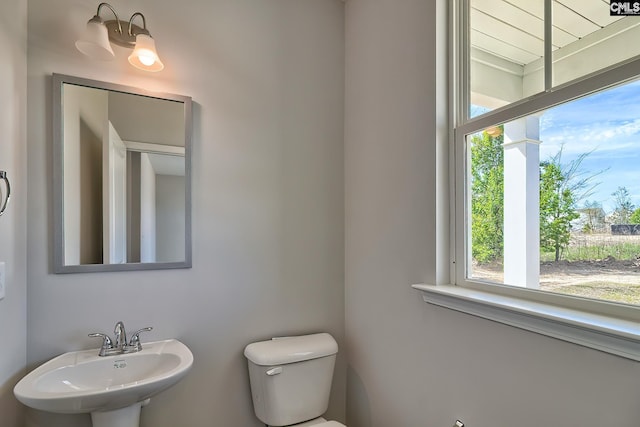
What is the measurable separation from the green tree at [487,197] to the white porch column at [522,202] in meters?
0.02

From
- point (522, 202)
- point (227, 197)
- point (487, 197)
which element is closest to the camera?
point (522, 202)

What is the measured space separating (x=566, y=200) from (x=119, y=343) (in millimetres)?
1680

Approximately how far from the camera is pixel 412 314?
1355mm

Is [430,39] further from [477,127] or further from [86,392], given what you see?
[86,392]

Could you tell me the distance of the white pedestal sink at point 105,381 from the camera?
1.02m

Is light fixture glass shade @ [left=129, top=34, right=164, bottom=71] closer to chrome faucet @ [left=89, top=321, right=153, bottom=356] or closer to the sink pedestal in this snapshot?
chrome faucet @ [left=89, top=321, right=153, bottom=356]

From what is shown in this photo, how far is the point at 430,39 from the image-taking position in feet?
4.22

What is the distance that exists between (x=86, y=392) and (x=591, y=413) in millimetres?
1420

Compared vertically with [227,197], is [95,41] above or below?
above

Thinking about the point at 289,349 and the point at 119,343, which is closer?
the point at 119,343

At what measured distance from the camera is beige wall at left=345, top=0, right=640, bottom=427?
0.85 meters

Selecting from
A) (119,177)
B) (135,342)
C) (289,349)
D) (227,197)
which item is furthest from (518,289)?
(119,177)

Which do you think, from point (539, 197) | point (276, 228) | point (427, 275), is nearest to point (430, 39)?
point (539, 197)

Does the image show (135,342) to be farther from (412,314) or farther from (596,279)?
(596,279)
